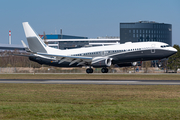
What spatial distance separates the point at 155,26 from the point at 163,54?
125 metres

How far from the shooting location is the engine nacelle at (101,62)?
4928cm

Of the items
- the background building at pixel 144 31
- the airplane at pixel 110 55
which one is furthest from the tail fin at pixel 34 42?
the background building at pixel 144 31

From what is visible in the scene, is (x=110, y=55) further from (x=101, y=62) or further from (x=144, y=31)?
(x=144, y=31)

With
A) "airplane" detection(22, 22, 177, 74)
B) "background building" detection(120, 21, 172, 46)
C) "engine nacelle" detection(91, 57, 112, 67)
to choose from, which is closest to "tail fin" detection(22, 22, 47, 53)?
"airplane" detection(22, 22, 177, 74)

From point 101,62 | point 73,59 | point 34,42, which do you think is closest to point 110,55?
point 101,62

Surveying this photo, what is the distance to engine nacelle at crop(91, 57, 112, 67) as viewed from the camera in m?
49.3

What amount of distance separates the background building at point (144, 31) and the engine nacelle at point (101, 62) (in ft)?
363

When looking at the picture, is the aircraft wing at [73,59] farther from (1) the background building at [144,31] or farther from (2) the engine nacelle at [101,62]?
(1) the background building at [144,31]

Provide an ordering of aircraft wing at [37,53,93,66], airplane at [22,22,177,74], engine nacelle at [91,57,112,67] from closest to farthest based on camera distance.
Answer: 1. airplane at [22,22,177,74]
2. engine nacelle at [91,57,112,67]
3. aircraft wing at [37,53,93,66]

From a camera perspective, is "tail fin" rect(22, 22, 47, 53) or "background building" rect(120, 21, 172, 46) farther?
"background building" rect(120, 21, 172, 46)

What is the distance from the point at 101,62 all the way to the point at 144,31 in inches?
4692

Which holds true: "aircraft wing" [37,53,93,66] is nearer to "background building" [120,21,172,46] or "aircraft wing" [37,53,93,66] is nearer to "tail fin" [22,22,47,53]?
"tail fin" [22,22,47,53]

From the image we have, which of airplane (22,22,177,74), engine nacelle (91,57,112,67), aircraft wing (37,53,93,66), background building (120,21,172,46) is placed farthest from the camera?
background building (120,21,172,46)

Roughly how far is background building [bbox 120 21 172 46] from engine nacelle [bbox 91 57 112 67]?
110768 mm
